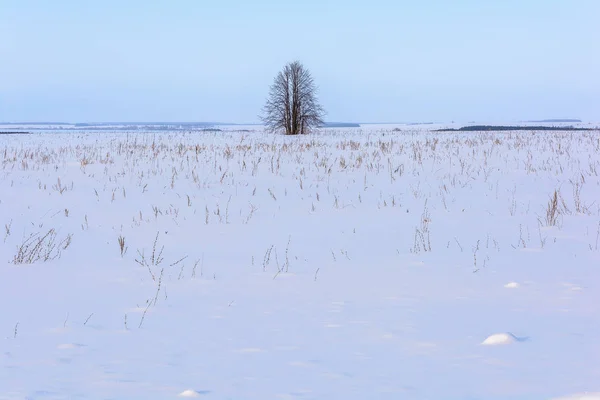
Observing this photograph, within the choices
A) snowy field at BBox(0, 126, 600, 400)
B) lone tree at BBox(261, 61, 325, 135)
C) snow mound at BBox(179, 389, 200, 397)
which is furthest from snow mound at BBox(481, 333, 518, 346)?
lone tree at BBox(261, 61, 325, 135)

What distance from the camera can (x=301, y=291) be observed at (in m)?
4.24

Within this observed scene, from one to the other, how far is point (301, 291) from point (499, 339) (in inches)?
66.6

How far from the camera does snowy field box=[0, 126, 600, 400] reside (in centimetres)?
255

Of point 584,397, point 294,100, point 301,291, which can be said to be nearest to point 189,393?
point 584,397

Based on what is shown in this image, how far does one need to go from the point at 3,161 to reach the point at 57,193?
4868 mm

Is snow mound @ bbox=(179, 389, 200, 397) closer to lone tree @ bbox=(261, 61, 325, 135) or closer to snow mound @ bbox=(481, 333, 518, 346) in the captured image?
snow mound @ bbox=(481, 333, 518, 346)

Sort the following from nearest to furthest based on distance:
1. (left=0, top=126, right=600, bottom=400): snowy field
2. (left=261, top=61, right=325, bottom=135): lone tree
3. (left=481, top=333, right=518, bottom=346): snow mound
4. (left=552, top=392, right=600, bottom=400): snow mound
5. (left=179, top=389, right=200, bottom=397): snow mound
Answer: (left=552, top=392, right=600, bottom=400): snow mound
(left=179, top=389, right=200, bottom=397): snow mound
(left=0, top=126, right=600, bottom=400): snowy field
(left=481, top=333, right=518, bottom=346): snow mound
(left=261, top=61, right=325, bottom=135): lone tree

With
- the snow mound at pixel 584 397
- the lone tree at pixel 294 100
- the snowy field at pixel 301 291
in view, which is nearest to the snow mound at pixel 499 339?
the snowy field at pixel 301 291

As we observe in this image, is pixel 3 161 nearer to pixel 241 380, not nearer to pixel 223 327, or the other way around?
pixel 223 327

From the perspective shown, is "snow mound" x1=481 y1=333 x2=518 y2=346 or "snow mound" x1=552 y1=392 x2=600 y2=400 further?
"snow mound" x1=481 y1=333 x2=518 y2=346

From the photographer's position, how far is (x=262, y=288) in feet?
14.3

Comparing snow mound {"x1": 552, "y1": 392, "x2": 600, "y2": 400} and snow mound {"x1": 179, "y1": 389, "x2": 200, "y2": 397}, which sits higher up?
snow mound {"x1": 552, "y1": 392, "x2": 600, "y2": 400}

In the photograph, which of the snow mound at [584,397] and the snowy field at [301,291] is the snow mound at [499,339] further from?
the snow mound at [584,397]

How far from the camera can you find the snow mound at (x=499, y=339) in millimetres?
2939
